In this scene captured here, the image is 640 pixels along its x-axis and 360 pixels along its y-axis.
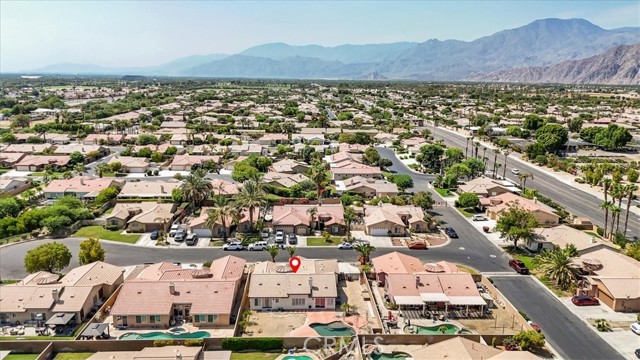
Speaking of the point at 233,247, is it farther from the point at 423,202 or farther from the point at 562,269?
the point at 562,269

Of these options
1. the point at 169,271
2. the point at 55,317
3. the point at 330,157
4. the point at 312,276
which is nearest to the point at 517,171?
the point at 330,157

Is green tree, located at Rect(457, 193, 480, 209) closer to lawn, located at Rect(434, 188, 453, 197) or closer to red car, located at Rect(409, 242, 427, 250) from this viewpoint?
lawn, located at Rect(434, 188, 453, 197)

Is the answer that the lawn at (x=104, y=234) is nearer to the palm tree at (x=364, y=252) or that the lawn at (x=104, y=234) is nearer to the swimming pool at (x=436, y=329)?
the palm tree at (x=364, y=252)

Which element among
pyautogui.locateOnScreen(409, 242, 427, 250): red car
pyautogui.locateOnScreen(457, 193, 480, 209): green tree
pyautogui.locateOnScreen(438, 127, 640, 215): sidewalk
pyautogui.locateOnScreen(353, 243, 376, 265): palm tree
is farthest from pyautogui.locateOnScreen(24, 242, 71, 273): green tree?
pyautogui.locateOnScreen(438, 127, 640, 215): sidewalk

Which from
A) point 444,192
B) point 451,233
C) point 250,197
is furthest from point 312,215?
point 444,192

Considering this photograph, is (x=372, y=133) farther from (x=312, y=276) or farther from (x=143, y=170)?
(x=312, y=276)

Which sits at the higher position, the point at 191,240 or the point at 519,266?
the point at 191,240
